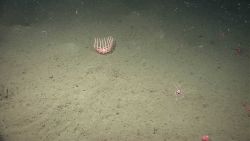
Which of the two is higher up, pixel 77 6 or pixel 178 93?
pixel 77 6

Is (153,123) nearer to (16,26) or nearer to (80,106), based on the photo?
(80,106)

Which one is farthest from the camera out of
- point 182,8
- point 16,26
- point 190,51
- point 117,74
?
point 182,8

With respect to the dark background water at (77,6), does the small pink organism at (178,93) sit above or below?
below

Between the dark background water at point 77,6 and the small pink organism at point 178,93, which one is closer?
the small pink organism at point 178,93

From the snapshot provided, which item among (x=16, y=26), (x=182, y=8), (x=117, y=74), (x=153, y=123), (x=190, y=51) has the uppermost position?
(x=182, y=8)

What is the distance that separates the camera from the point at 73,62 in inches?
252

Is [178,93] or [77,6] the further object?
[77,6]

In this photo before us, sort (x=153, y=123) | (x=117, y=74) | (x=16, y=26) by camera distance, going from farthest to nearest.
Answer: (x=16, y=26) → (x=117, y=74) → (x=153, y=123)

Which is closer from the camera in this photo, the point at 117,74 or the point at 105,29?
the point at 117,74

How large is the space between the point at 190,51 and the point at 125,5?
3.65 meters

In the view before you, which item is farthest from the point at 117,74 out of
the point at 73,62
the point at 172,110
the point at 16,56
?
the point at 16,56

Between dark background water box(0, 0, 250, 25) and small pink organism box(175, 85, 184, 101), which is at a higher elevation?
dark background water box(0, 0, 250, 25)

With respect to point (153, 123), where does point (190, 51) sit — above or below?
above

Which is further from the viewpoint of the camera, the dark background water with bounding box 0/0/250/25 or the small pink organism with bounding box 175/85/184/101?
the dark background water with bounding box 0/0/250/25
